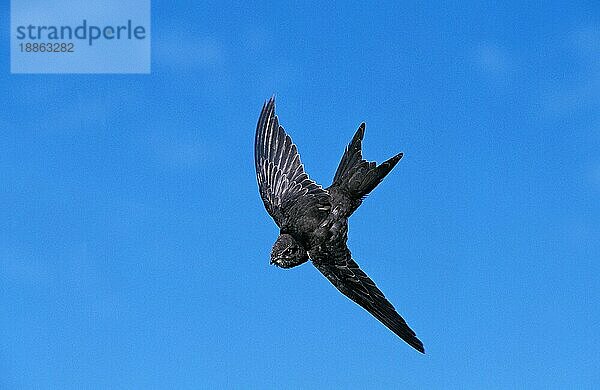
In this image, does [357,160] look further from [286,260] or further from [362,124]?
[286,260]

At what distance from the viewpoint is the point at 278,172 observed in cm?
1670

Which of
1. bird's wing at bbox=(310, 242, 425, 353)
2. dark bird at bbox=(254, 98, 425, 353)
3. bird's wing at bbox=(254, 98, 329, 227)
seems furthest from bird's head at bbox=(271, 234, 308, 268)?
bird's wing at bbox=(254, 98, 329, 227)

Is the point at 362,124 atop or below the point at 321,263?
atop

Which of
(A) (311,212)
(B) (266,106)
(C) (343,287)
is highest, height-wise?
(B) (266,106)

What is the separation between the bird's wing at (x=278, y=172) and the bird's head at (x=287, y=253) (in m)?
0.73

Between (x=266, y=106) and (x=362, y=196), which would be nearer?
(x=362, y=196)

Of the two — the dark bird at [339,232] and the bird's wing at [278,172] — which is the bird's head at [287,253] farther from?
the bird's wing at [278,172]

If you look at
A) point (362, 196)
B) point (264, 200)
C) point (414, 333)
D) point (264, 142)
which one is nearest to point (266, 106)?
point (264, 142)

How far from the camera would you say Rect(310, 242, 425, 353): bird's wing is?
15.0 meters

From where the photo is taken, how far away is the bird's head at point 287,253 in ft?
49.5

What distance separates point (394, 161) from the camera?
1457 cm

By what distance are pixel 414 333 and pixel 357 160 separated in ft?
10.6

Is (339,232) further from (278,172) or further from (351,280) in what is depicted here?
(278,172)

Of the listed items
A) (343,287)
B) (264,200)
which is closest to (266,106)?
(264,200)
